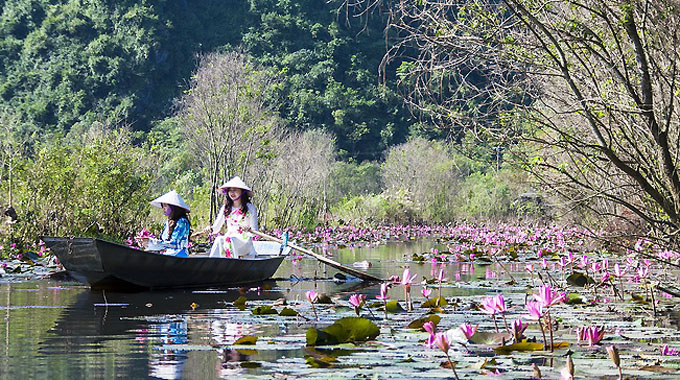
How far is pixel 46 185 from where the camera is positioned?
17.0 metres

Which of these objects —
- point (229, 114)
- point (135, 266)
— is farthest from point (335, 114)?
point (135, 266)

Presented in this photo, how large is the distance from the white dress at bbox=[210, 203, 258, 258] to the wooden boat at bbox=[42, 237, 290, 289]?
1.87ft

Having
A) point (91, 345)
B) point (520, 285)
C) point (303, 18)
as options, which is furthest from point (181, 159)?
point (91, 345)

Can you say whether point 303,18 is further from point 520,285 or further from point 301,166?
point 520,285

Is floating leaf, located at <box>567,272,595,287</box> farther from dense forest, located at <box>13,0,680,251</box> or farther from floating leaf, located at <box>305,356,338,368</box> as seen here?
floating leaf, located at <box>305,356,338,368</box>

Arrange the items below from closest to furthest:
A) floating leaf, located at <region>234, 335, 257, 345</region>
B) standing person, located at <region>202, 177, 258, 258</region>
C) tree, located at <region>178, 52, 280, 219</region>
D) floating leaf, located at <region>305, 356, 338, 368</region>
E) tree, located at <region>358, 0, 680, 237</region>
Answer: floating leaf, located at <region>305, 356, 338, 368</region> → floating leaf, located at <region>234, 335, 257, 345</region> → tree, located at <region>358, 0, 680, 237</region> → standing person, located at <region>202, 177, 258, 258</region> → tree, located at <region>178, 52, 280, 219</region>

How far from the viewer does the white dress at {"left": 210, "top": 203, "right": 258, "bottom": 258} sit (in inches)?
510

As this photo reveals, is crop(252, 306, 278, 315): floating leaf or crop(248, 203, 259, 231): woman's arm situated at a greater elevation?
crop(248, 203, 259, 231): woman's arm

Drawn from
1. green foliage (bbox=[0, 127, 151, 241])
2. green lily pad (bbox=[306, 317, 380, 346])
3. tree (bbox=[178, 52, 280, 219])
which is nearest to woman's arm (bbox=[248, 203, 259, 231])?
green foliage (bbox=[0, 127, 151, 241])

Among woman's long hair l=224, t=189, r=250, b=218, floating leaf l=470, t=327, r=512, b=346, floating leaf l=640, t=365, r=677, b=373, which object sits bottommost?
floating leaf l=640, t=365, r=677, b=373

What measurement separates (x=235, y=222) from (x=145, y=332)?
5729 mm

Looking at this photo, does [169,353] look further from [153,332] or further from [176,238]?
[176,238]

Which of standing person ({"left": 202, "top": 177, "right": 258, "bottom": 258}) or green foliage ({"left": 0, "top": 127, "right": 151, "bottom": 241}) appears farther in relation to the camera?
green foliage ({"left": 0, "top": 127, "right": 151, "bottom": 241})

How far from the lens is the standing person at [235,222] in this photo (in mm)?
12930
